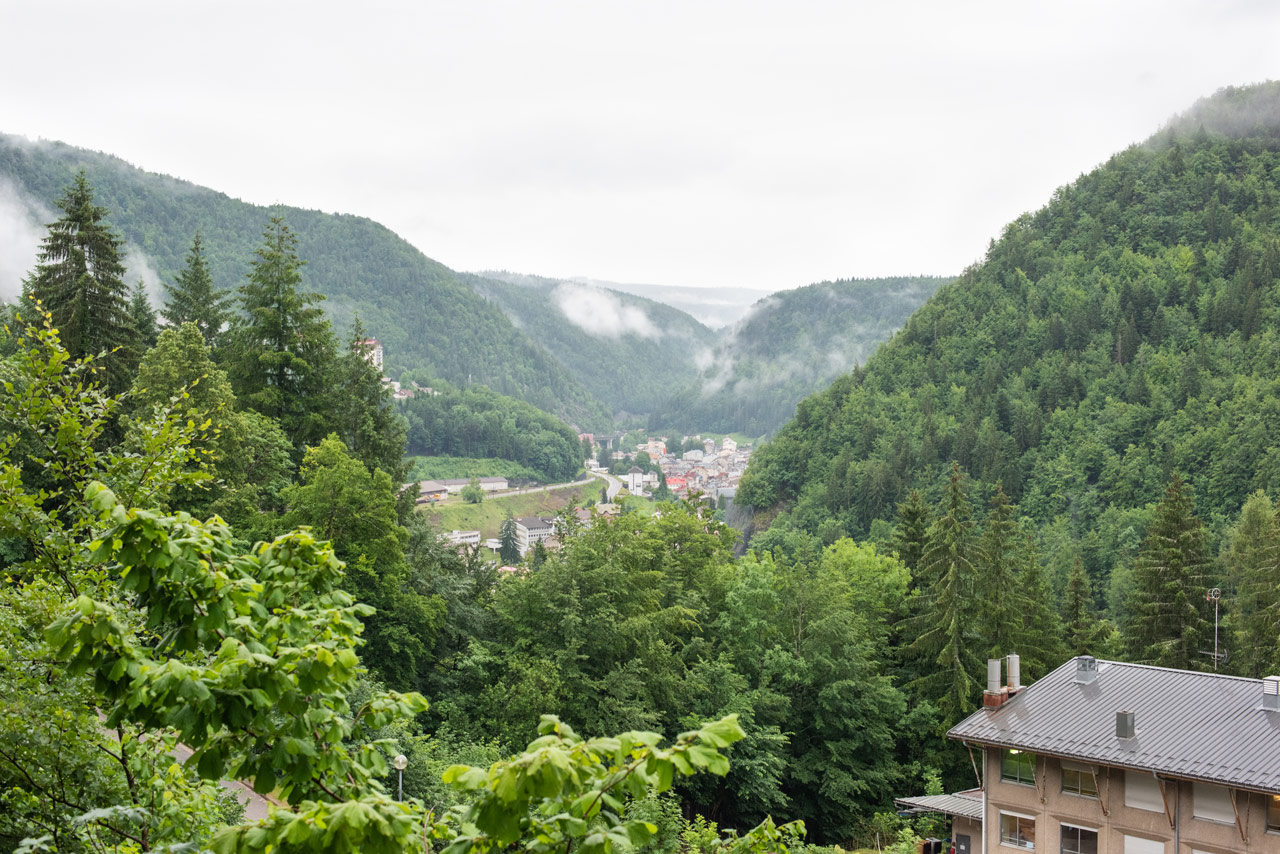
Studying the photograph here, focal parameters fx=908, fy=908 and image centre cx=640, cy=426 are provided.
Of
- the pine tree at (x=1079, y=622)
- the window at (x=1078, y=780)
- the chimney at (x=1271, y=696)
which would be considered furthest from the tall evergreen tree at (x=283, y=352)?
the pine tree at (x=1079, y=622)

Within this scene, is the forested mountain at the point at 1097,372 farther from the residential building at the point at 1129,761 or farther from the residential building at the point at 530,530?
the residential building at the point at 1129,761

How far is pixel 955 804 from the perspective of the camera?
31.3 m

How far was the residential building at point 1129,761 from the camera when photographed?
21.8 meters

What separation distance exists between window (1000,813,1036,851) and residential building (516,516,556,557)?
406ft

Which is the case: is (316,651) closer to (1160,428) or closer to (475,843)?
(475,843)

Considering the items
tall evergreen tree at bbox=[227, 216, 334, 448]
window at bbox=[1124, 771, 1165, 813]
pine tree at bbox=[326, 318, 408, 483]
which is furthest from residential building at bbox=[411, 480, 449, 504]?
window at bbox=[1124, 771, 1165, 813]

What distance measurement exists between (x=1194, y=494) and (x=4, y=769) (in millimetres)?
103592

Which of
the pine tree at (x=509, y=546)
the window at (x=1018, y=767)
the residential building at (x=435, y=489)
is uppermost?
the window at (x=1018, y=767)

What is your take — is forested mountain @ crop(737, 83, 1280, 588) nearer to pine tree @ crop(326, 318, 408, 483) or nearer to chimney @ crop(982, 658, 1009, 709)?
chimney @ crop(982, 658, 1009, 709)

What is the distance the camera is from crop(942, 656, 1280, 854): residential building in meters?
21.8

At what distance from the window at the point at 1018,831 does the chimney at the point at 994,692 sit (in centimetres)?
308

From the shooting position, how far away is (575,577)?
34562 mm

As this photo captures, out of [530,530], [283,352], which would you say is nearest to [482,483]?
[530,530]

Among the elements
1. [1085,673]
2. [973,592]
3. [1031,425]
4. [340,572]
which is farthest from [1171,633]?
[1031,425]
